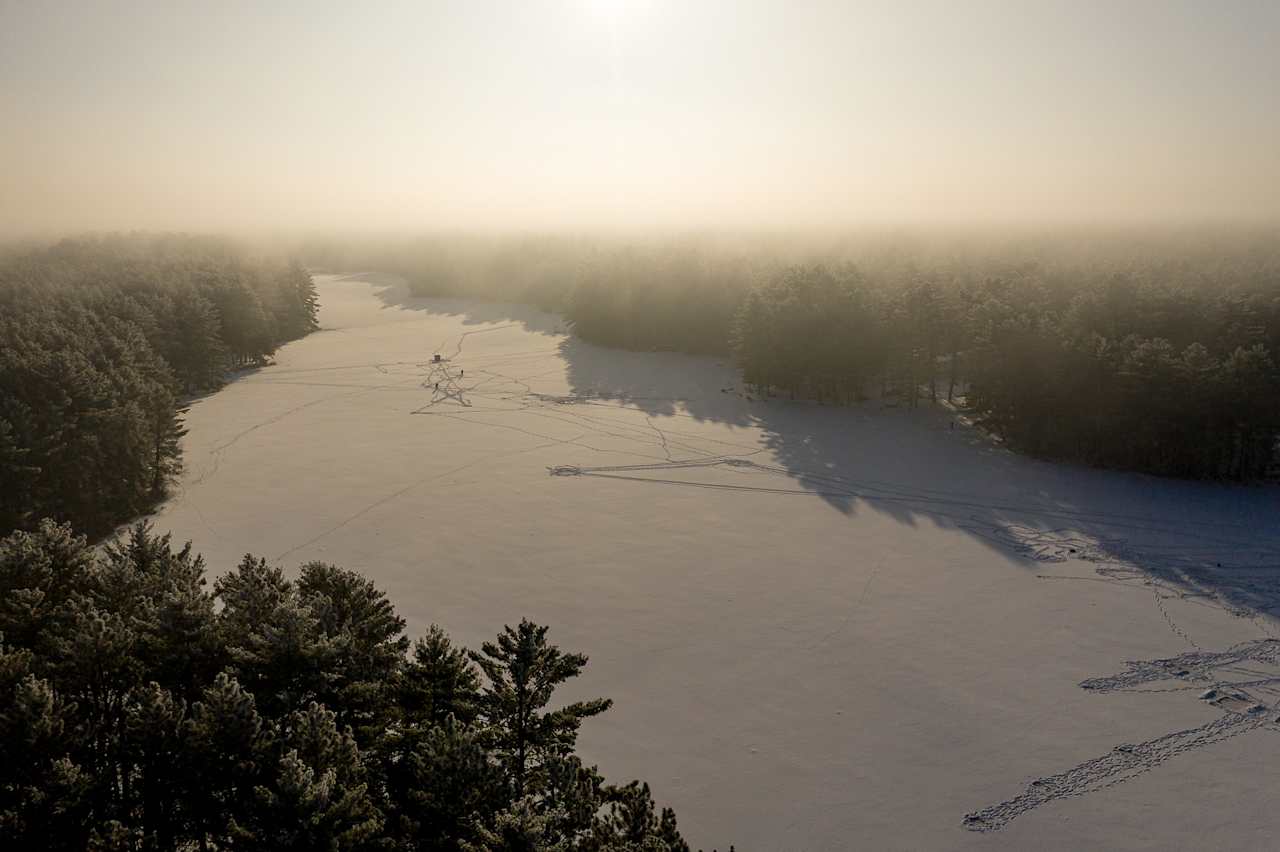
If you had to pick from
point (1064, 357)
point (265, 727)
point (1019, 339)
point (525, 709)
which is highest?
point (1019, 339)

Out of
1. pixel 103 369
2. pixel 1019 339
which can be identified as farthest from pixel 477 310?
pixel 1019 339

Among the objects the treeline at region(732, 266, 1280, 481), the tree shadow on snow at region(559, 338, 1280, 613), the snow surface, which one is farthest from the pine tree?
the treeline at region(732, 266, 1280, 481)

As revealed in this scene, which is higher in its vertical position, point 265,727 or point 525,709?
point 525,709

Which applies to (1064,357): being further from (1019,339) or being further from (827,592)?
(827,592)

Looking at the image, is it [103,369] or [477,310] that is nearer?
[103,369]

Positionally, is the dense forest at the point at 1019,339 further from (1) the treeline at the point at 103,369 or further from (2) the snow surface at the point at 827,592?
(1) the treeline at the point at 103,369

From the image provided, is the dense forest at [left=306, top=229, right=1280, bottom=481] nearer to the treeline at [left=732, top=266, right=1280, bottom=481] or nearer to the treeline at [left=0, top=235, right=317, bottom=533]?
the treeline at [left=732, top=266, right=1280, bottom=481]
